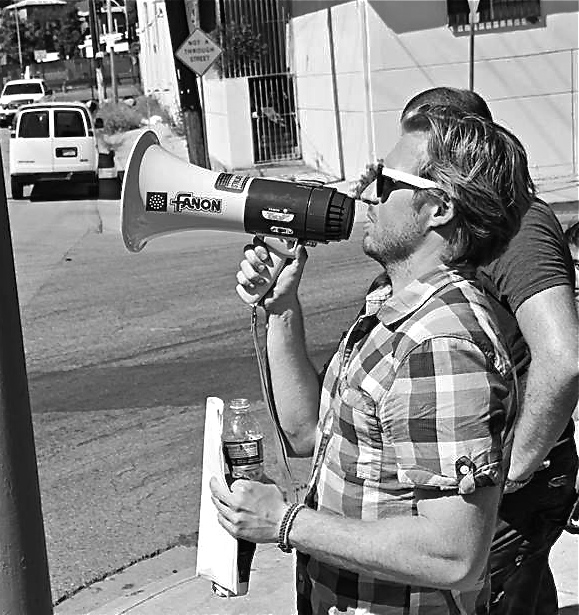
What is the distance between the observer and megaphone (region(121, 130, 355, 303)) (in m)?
2.47

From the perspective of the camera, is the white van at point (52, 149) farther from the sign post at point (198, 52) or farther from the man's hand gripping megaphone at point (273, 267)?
the man's hand gripping megaphone at point (273, 267)

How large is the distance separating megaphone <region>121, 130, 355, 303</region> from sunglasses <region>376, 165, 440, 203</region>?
0.85ft

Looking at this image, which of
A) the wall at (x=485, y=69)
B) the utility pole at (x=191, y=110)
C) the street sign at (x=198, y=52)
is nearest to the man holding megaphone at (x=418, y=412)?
the wall at (x=485, y=69)

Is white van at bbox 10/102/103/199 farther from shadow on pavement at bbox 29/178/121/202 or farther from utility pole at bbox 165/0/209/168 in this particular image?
utility pole at bbox 165/0/209/168

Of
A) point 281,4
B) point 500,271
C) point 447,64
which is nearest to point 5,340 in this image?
point 500,271

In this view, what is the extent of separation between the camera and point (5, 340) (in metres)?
2.45

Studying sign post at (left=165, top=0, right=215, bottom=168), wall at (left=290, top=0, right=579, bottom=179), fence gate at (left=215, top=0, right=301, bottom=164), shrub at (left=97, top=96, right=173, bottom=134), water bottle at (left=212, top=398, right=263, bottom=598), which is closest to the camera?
water bottle at (left=212, top=398, right=263, bottom=598)

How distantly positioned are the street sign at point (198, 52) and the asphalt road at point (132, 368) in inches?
169

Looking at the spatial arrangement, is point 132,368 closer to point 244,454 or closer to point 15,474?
point 15,474

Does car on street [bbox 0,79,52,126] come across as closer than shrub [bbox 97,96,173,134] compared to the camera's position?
No

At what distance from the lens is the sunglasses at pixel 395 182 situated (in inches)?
84.0

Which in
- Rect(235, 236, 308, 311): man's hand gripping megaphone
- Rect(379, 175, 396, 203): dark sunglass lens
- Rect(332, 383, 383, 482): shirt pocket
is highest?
Rect(379, 175, 396, 203): dark sunglass lens

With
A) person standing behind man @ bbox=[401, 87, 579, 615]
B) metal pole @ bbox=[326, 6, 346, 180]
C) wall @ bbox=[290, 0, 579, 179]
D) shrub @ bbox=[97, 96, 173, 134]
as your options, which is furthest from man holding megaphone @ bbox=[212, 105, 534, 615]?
shrub @ bbox=[97, 96, 173, 134]

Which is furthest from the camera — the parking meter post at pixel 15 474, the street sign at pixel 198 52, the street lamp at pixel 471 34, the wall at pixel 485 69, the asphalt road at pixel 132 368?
the street sign at pixel 198 52
